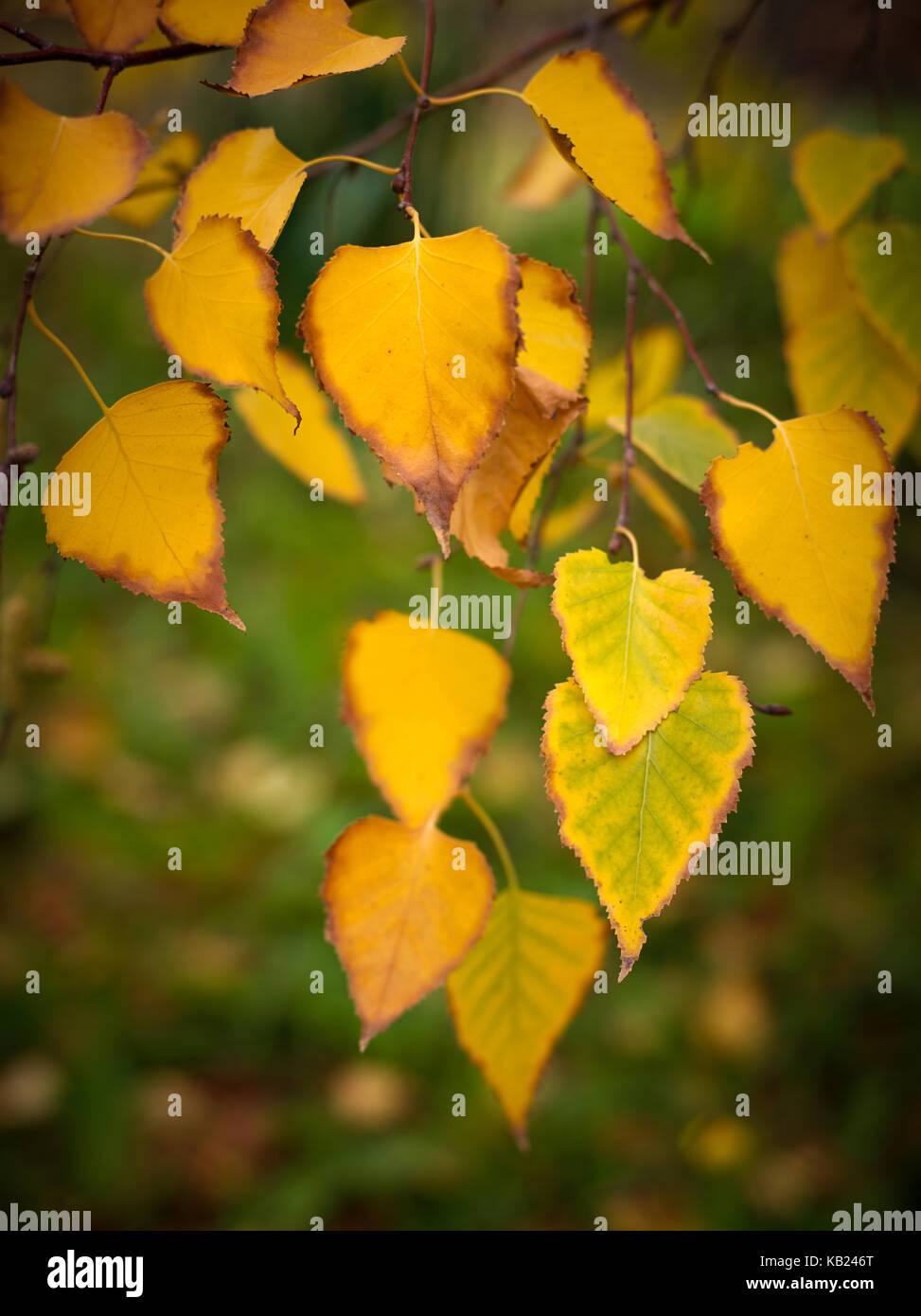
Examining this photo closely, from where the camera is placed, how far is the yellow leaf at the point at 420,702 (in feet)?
1.38

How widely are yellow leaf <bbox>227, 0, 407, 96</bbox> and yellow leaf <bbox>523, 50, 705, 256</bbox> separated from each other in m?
0.06

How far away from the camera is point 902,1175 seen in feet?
3.67

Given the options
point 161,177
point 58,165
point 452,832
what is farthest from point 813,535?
point 452,832

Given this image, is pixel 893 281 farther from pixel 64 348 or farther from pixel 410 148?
pixel 64 348

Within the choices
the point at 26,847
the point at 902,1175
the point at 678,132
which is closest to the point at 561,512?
the point at 678,132

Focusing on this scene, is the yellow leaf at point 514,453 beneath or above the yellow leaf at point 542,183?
beneath

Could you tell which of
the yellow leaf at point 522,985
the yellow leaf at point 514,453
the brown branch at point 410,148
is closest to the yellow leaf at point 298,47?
the brown branch at point 410,148

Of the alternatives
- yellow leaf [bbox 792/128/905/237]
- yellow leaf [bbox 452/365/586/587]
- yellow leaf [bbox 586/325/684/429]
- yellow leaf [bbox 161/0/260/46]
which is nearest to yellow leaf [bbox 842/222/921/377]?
yellow leaf [bbox 792/128/905/237]

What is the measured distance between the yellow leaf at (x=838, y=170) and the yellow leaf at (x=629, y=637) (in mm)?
319

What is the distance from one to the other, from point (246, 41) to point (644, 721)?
0.95 feet

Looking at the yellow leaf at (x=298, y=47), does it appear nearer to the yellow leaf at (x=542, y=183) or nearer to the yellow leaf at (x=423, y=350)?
the yellow leaf at (x=423, y=350)

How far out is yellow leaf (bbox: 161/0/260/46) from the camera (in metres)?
0.39

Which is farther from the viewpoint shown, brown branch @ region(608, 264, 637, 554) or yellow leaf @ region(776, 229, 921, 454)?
yellow leaf @ region(776, 229, 921, 454)

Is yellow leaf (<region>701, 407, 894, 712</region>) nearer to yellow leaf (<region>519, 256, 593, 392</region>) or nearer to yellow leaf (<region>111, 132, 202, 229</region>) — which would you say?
yellow leaf (<region>519, 256, 593, 392</region>)
